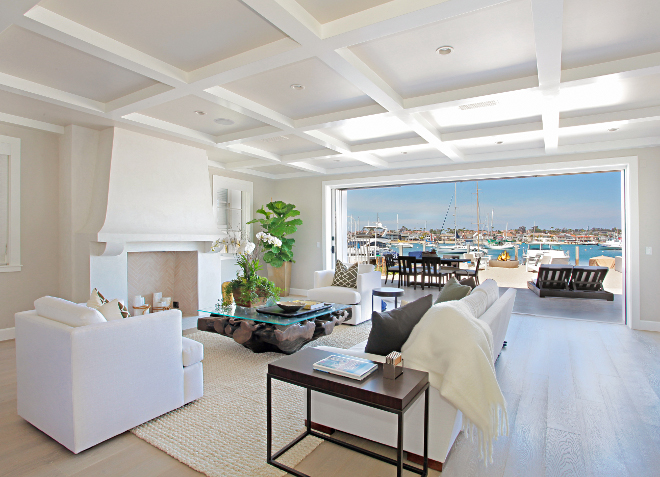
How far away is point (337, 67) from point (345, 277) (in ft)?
11.2

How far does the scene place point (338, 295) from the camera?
5371mm

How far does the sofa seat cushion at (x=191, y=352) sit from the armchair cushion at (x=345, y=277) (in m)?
3.05

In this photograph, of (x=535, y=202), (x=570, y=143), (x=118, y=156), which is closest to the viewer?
(x=118, y=156)

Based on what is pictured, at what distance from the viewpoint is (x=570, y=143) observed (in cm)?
546

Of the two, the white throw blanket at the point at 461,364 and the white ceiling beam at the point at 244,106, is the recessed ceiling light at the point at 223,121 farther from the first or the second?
the white throw blanket at the point at 461,364

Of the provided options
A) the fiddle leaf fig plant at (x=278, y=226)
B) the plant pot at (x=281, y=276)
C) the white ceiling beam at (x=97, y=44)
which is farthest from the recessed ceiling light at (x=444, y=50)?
the plant pot at (x=281, y=276)

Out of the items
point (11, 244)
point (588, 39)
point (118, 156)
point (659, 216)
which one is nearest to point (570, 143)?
point (659, 216)

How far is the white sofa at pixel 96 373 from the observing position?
218 centimetres

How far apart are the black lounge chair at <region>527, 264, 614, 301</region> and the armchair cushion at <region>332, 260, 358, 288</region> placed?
4.29 meters

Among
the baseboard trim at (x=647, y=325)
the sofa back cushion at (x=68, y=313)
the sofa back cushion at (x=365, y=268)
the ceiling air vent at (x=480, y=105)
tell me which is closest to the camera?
the sofa back cushion at (x=68, y=313)

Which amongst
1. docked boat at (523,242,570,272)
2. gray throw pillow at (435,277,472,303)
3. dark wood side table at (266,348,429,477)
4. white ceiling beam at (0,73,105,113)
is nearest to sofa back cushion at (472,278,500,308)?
gray throw pillow at (435,277,472,303)

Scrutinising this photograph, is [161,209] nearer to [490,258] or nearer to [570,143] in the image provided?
[570,143]

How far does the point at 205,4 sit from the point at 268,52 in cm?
53

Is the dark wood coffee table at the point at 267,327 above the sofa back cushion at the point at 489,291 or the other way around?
the other way around
